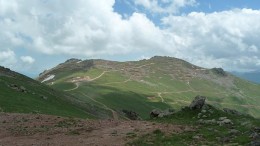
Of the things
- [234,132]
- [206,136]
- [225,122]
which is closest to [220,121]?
[225,122]

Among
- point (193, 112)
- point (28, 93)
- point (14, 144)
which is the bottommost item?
point (14, 144)

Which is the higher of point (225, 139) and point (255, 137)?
point (255, 137)

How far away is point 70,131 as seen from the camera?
146ft

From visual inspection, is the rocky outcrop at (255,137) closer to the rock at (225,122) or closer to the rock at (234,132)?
the rock at (234,132)

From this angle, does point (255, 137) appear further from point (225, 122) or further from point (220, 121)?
point (220, 121)

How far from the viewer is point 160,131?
40688mm

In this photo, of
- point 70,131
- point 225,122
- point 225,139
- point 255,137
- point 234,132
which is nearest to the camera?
point 255,137

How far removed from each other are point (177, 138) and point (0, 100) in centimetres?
4064

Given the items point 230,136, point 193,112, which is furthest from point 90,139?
point 193,112

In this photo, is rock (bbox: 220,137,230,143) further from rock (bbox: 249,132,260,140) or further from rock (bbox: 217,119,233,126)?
rock (bbox: 217,119,233,126)

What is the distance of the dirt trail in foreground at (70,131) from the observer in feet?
129

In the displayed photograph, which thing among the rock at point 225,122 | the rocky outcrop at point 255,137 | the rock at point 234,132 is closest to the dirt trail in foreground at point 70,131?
the rock at point 225,122

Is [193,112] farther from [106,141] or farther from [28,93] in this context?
[28,93]

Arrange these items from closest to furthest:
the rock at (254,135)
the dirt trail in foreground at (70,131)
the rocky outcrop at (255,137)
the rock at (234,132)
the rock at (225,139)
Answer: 1. the rocky outcrop at (255,137)
2. the rock at (254,135)
3. the rock at (225,139)
4. the rock at (234,132)
5. the dirt trail in foreground at (70,131)
